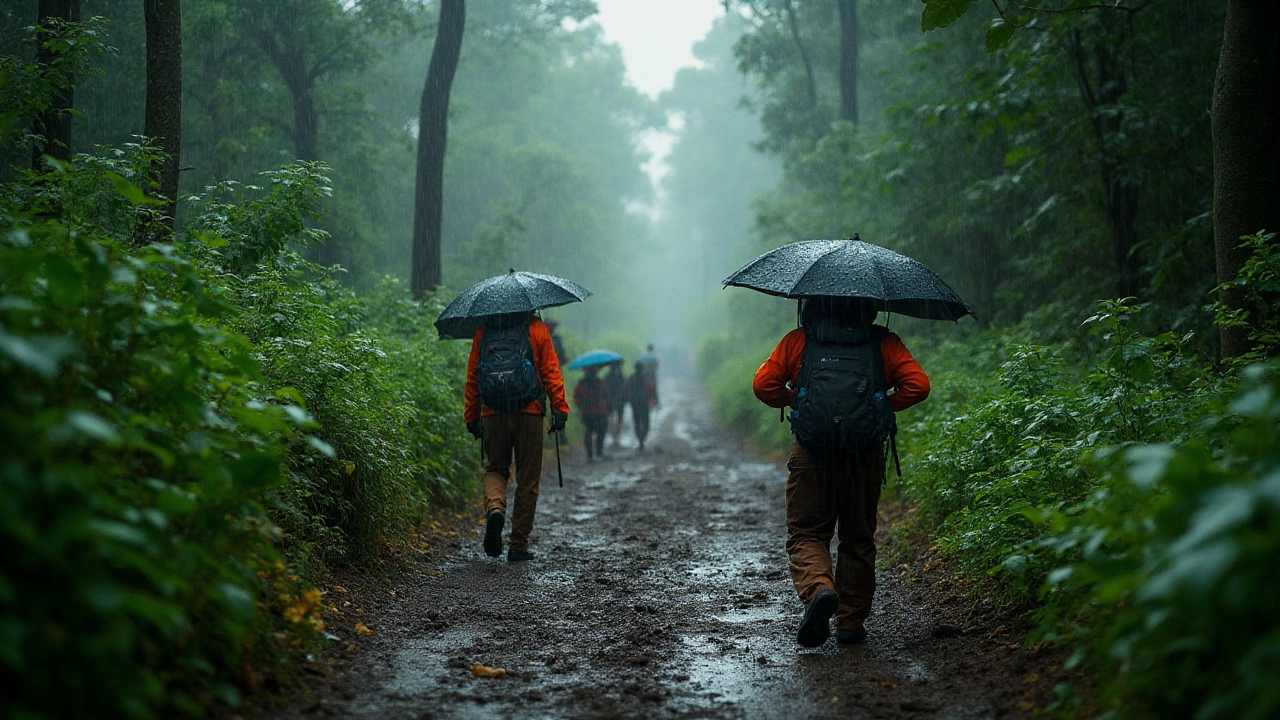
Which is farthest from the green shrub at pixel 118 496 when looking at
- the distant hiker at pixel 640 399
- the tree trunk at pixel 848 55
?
the tree trunk at pixel 848 55

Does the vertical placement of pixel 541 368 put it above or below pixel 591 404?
above

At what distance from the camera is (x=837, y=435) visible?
4.46 meters

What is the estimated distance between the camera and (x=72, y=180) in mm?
5637

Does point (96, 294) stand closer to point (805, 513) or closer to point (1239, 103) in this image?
point (805, 513)

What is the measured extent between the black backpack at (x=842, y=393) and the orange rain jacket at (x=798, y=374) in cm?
8

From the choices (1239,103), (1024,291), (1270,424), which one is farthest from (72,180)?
(1024,291)

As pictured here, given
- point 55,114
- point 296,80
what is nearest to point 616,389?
point 296,80

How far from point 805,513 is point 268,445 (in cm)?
285

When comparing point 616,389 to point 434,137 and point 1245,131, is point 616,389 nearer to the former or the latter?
point 434,137

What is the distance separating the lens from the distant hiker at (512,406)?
6.70 meters

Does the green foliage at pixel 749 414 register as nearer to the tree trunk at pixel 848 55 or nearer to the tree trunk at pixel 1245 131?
the tree trunk at pixel 1245 131

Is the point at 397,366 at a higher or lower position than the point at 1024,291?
lower

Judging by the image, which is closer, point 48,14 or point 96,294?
point 96,294

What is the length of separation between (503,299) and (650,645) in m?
3.15
